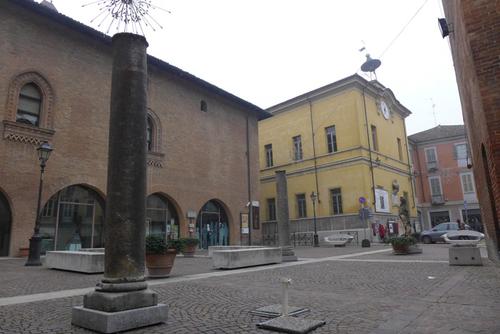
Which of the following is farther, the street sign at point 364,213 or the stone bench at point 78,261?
the street sign at point 364,213

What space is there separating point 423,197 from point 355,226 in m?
21.8

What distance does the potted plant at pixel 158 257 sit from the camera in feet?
30.6

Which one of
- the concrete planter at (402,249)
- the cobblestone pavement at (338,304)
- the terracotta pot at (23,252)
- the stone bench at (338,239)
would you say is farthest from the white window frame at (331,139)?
the terracotta pot at (23,252)

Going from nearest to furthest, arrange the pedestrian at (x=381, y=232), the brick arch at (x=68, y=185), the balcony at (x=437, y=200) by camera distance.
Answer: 1. the brick arch at (x=68, y=185)
2. the pedestrian at (x=381, y=232)
3. the balcony at (x=437, y=200)

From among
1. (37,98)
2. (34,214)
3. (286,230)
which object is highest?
(37,98)

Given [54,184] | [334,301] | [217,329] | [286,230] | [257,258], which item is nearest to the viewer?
[217,329]

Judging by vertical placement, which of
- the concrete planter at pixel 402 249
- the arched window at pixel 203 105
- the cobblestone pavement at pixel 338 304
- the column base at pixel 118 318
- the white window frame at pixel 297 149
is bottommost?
the cobblestone pavement at pixel 338 304

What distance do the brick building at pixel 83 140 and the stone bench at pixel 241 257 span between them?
28.0ft

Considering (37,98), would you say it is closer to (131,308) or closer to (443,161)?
(131,308)

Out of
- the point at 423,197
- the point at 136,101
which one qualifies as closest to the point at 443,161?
the point at 423,197

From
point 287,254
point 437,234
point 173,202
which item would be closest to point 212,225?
point 173,202

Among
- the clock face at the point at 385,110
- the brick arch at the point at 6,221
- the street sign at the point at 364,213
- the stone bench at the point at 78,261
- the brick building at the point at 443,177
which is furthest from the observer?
the brick building at the point at 443,177

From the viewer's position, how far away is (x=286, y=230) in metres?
14.6

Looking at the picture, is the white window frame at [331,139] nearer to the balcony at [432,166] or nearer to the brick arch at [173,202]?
the brick arch at [173,202]
